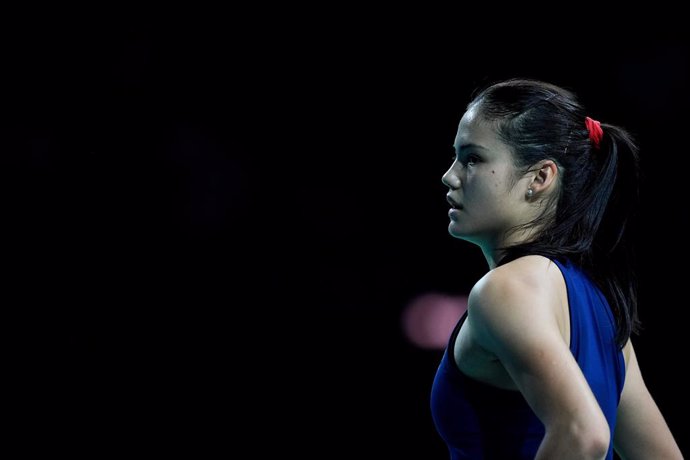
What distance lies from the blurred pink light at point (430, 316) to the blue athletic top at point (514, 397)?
1460 millimetres

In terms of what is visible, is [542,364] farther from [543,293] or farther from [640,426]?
[640,426]

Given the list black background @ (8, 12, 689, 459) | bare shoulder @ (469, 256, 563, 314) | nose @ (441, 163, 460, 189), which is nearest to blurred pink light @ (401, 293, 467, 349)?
black background @ (8, 12, 689, 459)

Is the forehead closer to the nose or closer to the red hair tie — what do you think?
the nose

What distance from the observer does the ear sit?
1.14 meters

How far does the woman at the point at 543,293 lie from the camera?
89 centimetres

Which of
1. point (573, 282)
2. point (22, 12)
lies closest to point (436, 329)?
point (573, 282)

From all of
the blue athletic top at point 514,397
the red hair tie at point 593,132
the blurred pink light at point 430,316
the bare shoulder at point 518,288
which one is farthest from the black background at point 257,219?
the bare shoulder at point 518,288

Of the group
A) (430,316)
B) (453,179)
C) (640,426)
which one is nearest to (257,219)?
(430,316)

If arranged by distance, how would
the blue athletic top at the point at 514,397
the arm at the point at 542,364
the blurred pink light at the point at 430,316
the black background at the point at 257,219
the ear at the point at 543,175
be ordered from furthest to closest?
1. the blurred pink light at the point at 430,316
2. the black background at the point at 257,219
3. the ear at the point at 543,175
4. the blue athletic top at the point at 514,397
5. the arm at the point at 542,364

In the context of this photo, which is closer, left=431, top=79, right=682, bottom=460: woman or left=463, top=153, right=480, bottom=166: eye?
left=431, top=79, right=682, bottom=460: woman

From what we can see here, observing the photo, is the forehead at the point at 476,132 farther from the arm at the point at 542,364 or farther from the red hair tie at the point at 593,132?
the arm at the point at 542,364

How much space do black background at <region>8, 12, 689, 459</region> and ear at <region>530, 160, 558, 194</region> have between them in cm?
142

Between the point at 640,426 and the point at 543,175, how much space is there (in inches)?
18.2

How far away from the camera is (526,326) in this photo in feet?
2.93
